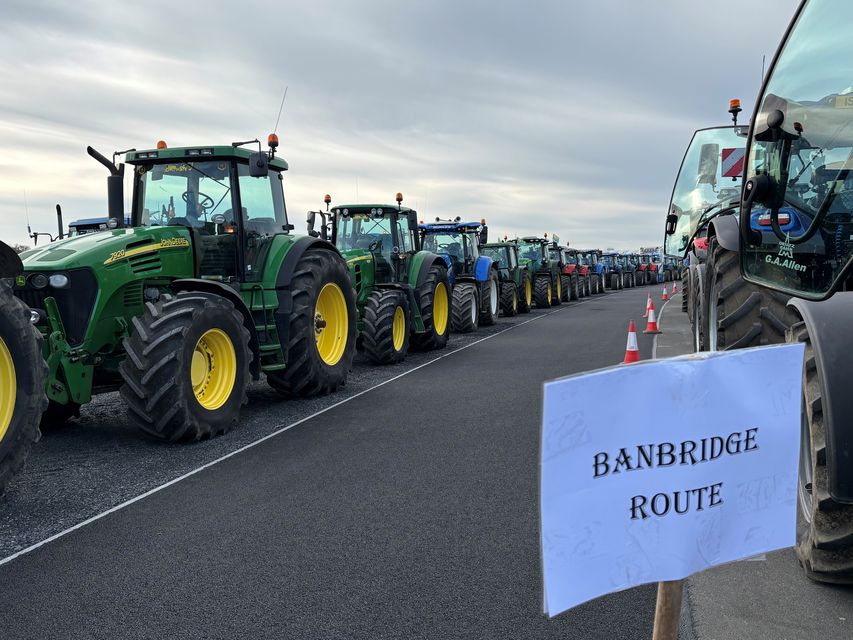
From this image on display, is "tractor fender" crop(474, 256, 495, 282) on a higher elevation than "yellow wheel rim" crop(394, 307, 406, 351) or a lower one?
higher

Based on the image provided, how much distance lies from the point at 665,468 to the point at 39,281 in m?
5.88

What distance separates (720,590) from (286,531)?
7.41ft

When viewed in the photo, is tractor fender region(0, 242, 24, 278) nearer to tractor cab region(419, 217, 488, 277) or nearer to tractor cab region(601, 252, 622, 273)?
tractor cab region(419, 217, 488, 277)

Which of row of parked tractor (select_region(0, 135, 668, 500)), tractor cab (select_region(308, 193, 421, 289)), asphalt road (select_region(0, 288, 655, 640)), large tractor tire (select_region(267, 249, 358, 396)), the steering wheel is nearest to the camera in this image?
asphalt road (select_region(0, 288, 655, 640))

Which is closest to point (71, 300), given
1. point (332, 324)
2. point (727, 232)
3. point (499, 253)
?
point (332, 324)

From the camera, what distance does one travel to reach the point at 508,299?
73.1ft

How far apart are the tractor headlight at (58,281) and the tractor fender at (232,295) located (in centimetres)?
95

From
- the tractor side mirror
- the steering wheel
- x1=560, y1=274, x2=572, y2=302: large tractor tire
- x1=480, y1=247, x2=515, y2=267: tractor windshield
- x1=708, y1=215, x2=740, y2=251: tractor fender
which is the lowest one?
x1=560, y1=274, x2=572, y2=302: large tractor tire

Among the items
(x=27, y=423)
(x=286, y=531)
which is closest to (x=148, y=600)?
(x=286, y=531)

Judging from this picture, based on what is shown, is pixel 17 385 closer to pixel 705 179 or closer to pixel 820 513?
pixel 820 513

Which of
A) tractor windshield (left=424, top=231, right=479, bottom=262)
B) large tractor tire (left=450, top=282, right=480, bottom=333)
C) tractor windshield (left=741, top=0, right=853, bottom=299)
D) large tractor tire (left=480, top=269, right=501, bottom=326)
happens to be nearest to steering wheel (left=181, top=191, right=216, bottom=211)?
tractor windshield (left=741, top=0, right=853, bottom=299)

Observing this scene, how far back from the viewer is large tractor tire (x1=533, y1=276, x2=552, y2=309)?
84.6 ft

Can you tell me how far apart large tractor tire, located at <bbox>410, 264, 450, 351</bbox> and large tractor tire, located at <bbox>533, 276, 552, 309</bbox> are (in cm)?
1222

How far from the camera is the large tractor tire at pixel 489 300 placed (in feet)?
60.1
